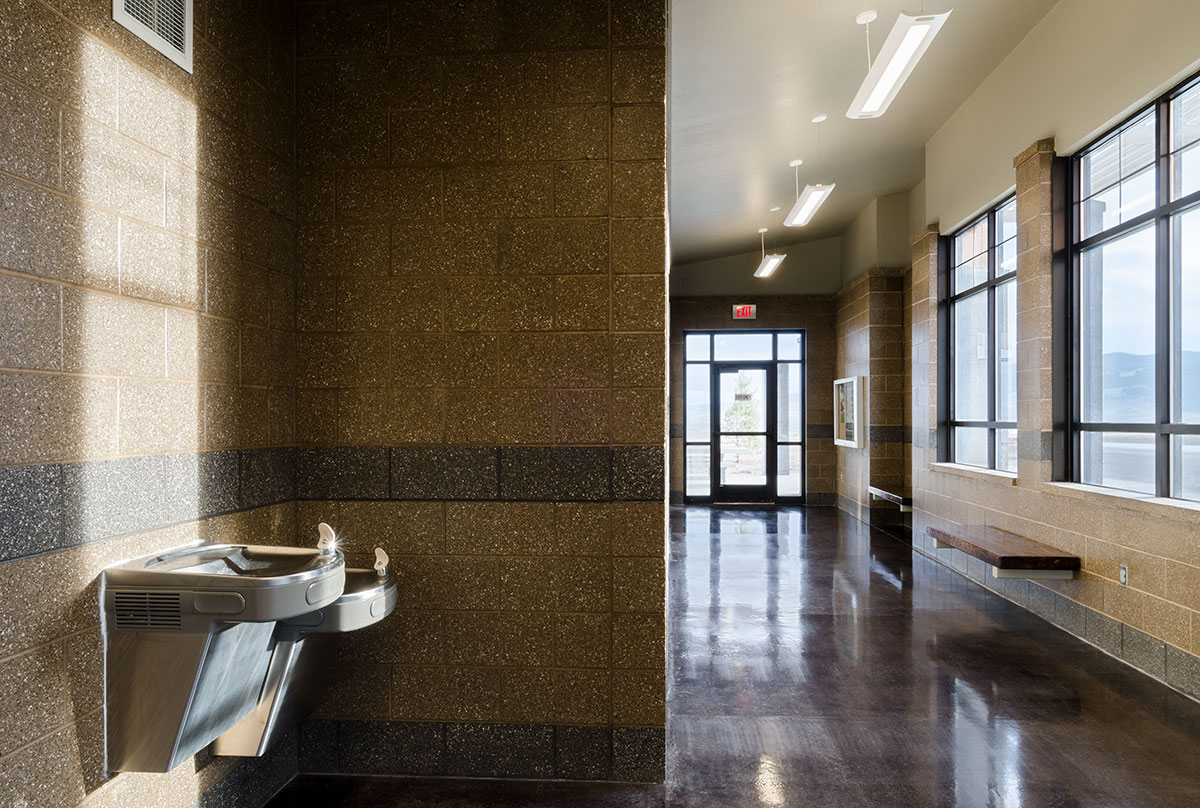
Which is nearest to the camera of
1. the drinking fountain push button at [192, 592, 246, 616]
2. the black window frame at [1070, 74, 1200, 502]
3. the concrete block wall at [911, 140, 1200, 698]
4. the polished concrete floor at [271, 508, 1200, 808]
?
the drinking fountain push button at [192, 592, 246, 616]

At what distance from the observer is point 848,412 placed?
30.8ft

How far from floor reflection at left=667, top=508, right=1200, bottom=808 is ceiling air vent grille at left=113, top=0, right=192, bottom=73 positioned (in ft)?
9.33

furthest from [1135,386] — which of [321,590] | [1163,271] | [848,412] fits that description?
[848,412]

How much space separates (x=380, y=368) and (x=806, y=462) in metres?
8.61

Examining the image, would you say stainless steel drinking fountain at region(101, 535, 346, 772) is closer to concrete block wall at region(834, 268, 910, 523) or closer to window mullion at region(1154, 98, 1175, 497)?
window mullion at region(1154, 98, 1175, 497)

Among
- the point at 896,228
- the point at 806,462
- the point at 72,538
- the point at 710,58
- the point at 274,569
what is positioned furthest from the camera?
the point at 806,462

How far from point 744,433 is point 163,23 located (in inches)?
365

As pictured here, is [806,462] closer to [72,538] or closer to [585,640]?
[585,640]

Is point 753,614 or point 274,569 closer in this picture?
point 274,569

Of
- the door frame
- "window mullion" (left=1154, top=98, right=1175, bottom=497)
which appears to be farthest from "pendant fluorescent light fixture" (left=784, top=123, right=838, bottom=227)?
the door frame

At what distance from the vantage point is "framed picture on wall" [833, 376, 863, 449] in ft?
28.9

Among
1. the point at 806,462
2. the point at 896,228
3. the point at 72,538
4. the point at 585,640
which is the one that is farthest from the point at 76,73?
the point at 806,462

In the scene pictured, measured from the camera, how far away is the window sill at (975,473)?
528 cm

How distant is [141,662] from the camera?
70.6 inches
